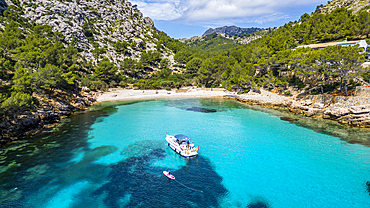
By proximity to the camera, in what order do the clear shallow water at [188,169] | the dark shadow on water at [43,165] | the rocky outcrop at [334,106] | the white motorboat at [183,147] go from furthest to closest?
the rocky outcrop at [334,106]
the white motorboat at [183,147]
the dark shadow on water at [43,165]
the clear shallow water at [188,169]

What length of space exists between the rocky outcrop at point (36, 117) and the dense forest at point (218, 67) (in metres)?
2.37

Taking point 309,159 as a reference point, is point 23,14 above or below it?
above

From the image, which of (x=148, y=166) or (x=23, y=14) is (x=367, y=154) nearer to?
(x=148, y=166)

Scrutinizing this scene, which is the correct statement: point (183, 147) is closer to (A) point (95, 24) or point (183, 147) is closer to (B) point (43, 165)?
(B) point (43, 165)

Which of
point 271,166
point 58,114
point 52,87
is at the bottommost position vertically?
point 271,166

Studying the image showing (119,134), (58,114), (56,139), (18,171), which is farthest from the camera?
(58,114)

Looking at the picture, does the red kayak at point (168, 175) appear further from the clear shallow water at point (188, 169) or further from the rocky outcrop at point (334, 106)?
the rocky outcrop at point (334, 106)

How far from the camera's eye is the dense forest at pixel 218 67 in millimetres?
43031

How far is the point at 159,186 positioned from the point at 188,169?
5.10 m

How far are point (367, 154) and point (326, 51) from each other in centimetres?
3492

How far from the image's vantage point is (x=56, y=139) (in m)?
33.9

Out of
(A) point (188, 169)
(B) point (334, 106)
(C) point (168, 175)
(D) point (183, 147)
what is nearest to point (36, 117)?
(D) point (183, 147)

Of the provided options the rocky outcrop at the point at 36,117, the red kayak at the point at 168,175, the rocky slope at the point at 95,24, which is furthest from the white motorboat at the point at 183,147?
the rocky slope at the point at 95,24

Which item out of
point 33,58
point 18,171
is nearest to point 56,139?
point 18,171
